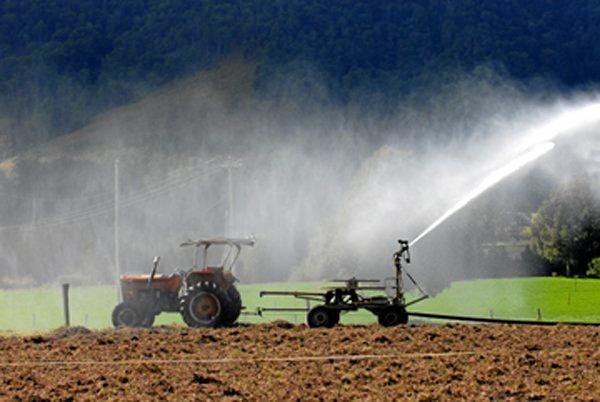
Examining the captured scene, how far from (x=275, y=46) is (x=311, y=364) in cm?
15822

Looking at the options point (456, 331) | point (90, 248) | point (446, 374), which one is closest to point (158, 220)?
point (90, 248)

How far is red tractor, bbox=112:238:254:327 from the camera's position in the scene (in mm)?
30719

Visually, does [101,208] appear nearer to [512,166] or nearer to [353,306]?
[512,166]

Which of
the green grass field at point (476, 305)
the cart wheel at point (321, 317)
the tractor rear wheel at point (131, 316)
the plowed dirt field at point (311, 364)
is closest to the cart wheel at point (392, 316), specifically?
the plowed dirt field at point (311, 364)

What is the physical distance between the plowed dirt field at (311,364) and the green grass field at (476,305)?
42.8 feet

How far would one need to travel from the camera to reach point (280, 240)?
102375 mm

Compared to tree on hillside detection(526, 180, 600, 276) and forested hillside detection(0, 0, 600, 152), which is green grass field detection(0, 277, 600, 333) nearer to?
tree on hillside detection(526, 180, 600, 276)

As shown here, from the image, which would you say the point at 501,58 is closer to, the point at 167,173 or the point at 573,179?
the point at 167,173

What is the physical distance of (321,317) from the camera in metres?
29.8

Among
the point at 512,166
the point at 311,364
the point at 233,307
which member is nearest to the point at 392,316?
the point at 233,307

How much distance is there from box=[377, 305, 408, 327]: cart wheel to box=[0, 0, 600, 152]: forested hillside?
123 meters

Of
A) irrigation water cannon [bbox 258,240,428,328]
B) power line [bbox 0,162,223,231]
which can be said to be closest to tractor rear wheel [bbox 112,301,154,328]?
irrigation water cannon [bbox 258,240,428,328]

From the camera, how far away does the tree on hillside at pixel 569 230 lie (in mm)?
59625

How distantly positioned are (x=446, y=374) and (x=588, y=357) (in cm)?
423
